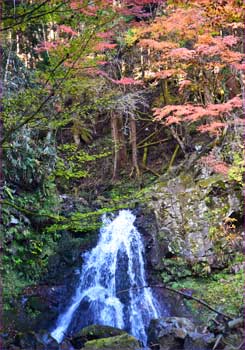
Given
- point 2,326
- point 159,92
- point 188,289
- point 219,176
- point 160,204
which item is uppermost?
point 159,92

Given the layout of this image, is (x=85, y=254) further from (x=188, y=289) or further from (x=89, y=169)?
(x=89, y=169)

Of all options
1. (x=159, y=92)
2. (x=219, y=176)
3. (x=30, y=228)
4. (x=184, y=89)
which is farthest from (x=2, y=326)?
(x=159, y=92)

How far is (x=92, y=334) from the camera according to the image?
5.39m

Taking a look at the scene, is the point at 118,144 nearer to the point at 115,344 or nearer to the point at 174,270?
the point at 174,270

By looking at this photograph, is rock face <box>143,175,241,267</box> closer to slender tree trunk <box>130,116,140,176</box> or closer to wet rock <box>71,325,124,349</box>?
wet rock <box>71,325,124,349</box>

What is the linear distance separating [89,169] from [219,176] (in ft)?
16.2

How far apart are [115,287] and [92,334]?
1.61 m

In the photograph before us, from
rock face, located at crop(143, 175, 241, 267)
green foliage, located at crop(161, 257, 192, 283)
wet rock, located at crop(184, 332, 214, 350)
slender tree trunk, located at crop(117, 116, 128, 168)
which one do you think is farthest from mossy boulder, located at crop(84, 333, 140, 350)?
slender tree trunk, located at crop(117, 116, 128, 168)

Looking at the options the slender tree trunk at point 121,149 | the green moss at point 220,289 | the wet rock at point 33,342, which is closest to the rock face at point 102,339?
the wet rock at point 33,342

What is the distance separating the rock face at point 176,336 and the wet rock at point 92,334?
1.84ft

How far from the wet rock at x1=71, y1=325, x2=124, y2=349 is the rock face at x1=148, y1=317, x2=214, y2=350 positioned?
0.56 metres

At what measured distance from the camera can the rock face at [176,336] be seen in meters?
4.55

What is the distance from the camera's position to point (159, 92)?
1166 centimetres

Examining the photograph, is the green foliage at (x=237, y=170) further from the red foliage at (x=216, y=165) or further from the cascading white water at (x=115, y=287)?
the cascading white water at (x=115, y=287)
